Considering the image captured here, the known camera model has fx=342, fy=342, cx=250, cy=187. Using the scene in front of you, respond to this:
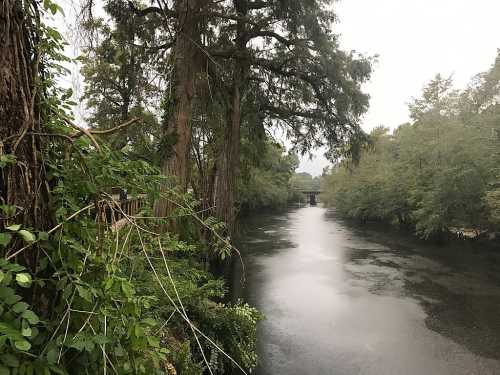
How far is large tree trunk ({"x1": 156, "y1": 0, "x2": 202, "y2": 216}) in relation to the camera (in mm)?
6910

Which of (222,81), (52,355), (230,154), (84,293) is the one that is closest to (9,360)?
(52,355)

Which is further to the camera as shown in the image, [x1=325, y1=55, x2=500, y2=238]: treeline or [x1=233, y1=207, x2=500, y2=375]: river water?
[x1=325, y1=55, x2=500, y2=238]: treeline

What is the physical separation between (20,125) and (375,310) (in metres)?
10.0

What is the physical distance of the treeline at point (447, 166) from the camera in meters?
18.0

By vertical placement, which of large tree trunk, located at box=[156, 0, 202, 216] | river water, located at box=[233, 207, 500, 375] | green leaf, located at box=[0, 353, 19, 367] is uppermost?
large tree trunk, located at box=[156, 0, 202, 216]

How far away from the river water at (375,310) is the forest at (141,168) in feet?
6.32

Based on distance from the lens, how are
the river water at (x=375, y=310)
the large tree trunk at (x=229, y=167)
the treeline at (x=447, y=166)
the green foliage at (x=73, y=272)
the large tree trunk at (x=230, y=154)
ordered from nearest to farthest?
the green foliage at (x=73, y=272) → the river water at (x=375, y=310) → the large tree trunk at (x=230, y=154) → the large tree trunk at (x=229, y=167) → the treeline at (x=447, y=166)

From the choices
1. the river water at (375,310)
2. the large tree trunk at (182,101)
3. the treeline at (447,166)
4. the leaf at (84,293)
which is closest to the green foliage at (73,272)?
the leaf at (84,293)

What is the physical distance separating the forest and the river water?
1.93 m

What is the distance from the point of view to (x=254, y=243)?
67.1ft

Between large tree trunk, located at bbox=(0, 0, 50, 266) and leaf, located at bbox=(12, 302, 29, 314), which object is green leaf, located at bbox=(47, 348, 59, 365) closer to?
leaf, located at bbox=(12, 302, 29, 314)

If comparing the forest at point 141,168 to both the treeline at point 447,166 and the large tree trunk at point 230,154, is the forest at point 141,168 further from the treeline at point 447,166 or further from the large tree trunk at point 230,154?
the treeline at point 447,166

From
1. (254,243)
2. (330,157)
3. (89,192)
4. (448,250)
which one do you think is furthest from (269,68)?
(448,250)

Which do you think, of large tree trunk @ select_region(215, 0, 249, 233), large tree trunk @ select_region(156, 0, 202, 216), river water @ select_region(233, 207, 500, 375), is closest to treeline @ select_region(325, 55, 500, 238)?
river water @ select_region(233, 207, 500, 375)
